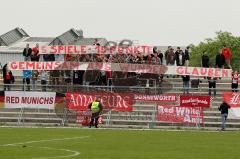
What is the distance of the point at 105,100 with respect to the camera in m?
49.2

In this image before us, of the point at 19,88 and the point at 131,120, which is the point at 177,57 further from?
the point at 19,88

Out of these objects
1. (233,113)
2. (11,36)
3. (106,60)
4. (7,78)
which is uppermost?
(11,36)

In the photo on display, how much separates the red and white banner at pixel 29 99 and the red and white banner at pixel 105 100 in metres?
1.56

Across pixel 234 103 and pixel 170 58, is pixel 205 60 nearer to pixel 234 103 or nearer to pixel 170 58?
pixel 170 58

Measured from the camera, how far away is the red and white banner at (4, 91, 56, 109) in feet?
167

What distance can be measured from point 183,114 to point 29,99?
379 inches

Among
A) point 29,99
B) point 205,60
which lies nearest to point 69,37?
point 29,99

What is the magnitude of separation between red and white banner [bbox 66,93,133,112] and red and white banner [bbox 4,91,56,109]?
156 cm

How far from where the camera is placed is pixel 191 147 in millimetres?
28406

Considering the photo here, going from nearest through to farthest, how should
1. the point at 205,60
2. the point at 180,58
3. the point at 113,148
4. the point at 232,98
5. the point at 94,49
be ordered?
the point at 113,148 < the point at 232,98 < the point at 205,60 < the point at 180,58 < the point at 94,49

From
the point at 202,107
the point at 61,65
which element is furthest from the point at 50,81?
the point at 202,107

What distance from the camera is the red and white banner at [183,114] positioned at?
47562mm

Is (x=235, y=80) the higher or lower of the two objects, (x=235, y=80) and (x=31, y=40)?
the lower

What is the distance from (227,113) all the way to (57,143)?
19149 mm
